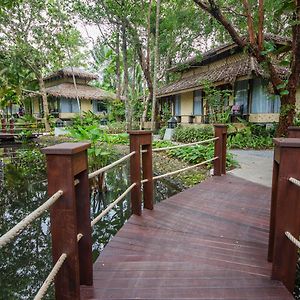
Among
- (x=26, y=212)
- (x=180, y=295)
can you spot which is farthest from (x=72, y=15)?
(x=180, y=295)

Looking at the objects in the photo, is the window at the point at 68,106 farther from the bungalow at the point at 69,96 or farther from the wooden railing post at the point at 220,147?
the wooden railing post at the point at 220,147

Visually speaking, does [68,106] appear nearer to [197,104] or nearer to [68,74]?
[68,74]

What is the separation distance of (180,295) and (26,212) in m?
4.37

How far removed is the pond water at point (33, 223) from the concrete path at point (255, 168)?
1.67 metres

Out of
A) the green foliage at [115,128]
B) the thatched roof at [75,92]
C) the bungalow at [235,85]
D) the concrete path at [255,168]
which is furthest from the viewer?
the thatched roof at [75,92]

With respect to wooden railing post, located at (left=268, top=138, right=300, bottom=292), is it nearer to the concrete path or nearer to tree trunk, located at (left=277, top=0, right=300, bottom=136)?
the concrete path

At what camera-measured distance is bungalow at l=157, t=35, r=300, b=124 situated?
35.3 feet

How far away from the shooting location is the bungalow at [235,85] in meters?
10.8

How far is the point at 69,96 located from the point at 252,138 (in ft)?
52.8

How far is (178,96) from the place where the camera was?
675 inches

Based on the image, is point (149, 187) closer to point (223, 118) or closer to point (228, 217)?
point (228, 217)

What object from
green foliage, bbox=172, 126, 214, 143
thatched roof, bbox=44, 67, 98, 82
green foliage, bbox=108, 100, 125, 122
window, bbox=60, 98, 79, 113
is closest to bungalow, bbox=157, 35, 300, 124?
green foliage, bbox=172, 126, 214, 143

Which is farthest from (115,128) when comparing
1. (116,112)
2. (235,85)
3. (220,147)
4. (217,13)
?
(220,147)

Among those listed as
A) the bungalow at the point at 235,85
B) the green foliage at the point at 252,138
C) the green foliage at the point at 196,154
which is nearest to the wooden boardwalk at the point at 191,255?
the green foliage at the point at 196,154
